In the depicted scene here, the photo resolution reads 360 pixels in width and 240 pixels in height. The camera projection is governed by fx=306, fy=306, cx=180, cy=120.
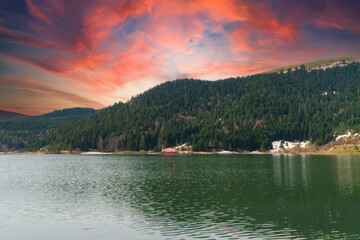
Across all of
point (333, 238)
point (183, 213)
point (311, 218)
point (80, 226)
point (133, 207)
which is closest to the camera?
point (333, 238)

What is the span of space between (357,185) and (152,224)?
5535cm

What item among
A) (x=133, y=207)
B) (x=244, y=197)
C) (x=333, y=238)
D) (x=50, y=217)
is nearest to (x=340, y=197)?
(x=244, y=197)

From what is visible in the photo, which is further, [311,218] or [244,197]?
[244,197]

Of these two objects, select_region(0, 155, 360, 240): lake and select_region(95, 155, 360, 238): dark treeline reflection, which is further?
select_region(95, 155, 360, 238): dark treeline reflection

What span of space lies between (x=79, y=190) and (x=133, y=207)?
23911 millimetres

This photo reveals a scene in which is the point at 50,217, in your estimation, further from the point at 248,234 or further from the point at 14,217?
the point at 248,234

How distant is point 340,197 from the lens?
182ft

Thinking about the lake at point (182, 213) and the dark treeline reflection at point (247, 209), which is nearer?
the lake at point (182, 213)

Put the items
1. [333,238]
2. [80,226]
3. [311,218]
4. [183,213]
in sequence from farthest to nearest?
[183,213] < [311,218] < [80,226] < [333,238]

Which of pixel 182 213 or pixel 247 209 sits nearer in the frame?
pixel 182 213

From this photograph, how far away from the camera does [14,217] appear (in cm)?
4162

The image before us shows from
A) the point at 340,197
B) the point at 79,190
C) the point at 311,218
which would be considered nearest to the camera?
the point at 311,218

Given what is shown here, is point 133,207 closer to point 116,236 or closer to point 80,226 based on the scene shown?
point 80,226

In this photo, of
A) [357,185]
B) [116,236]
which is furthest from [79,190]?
[357,185]
